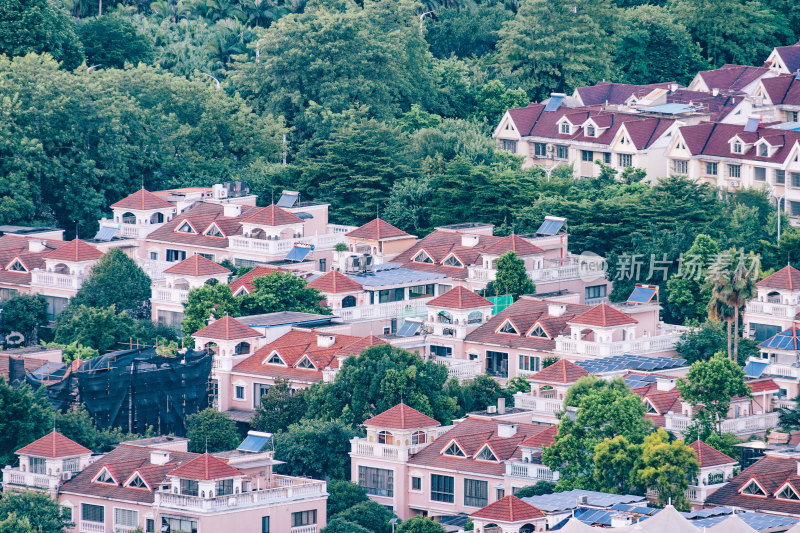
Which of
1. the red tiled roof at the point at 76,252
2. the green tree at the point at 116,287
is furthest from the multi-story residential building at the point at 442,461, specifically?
the red tiled roof at the point at 76,252

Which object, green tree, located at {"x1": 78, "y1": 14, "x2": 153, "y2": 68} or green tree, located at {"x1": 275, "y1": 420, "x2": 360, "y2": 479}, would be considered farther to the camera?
green tree, located at {"x1": 78, "y1": 14, "x2": 153, "y2": 68}

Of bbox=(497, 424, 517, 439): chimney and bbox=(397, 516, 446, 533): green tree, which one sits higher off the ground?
bbox=(497, 424, 517, 439): chimney

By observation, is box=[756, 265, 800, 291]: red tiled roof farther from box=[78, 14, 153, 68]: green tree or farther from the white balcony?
box=[78, 14, 153, 68]: green tree

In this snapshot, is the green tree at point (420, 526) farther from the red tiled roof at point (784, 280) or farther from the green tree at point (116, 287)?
the green tree at point (116, 287)

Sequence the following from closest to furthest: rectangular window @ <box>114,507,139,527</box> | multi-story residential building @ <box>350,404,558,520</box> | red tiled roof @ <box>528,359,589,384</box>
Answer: rectangular window @ <box>114,507,139,527</box>
multi-story residential building @ <box>350,404,558,520</box>
red tiled roof @ <box>528,359,589,384</box>

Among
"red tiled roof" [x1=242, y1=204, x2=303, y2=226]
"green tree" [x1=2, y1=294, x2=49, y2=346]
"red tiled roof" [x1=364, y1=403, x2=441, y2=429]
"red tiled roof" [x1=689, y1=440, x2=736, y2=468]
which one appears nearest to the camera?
"red tiled roof" [x1=689, y1=440, x2=736, y2=468]

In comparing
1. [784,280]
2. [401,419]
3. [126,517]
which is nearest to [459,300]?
[784,280]

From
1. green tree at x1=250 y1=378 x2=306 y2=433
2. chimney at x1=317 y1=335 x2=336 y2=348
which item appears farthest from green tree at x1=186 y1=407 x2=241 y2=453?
chimney at x1=317 y1=335 x2=336 y2=348

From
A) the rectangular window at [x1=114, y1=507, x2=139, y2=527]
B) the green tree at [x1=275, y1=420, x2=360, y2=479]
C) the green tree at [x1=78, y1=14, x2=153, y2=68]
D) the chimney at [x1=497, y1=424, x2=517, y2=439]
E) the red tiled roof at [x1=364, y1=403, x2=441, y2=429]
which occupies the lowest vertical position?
the rectangular window at [x1=114, y1=507, x2=139, y2=527]

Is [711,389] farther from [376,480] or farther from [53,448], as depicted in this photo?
[53,448]
